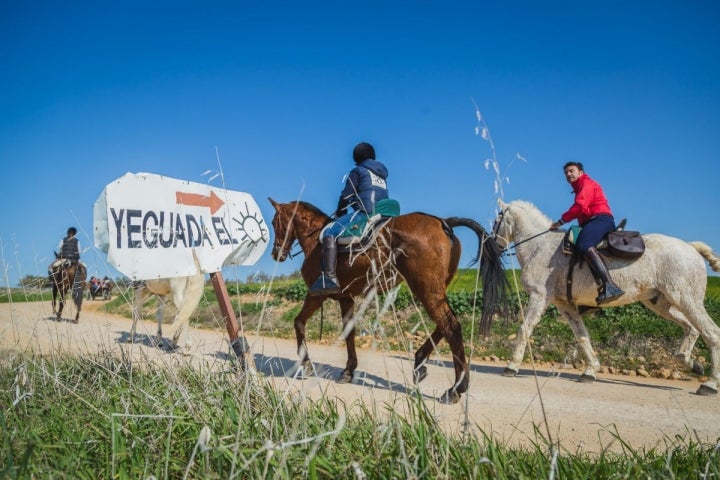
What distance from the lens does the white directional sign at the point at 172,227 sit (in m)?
3.41

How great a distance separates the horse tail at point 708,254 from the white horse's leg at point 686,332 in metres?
0.76

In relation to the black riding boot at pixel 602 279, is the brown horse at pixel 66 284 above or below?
below

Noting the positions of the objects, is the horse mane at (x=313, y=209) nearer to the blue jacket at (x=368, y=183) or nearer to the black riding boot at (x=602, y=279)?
the blue jacket at (x=368, y=183)

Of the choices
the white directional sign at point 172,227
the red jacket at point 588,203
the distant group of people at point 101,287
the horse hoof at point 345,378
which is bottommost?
the distant group of people at point 101,287

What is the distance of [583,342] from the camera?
22.2ft

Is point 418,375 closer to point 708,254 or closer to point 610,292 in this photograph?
point 610,292

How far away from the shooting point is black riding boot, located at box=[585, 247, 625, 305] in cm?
623

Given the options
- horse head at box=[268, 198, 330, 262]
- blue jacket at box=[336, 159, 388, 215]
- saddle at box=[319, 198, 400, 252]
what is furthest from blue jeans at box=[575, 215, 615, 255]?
horse head at box=[268, 198, 330, 262]

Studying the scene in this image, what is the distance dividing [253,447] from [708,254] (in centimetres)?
688

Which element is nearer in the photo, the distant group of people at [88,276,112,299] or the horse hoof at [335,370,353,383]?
the horse hoof at [335,370,353,383]

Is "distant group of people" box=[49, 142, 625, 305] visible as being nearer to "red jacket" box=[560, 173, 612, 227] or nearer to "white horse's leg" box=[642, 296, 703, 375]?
"red jacket" box=[560, 173, 612, 227]

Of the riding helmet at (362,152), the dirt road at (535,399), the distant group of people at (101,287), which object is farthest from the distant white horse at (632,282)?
the distant group of people at (101,287)

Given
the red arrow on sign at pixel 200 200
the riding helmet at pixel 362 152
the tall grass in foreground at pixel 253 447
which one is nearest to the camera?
the tall grass in foreground at pixel 253 447

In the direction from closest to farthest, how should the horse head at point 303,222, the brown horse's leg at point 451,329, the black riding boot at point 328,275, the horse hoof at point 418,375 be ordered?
the horse hoof at point 418,375 < the brown horse's leg at point 451,329 < the black riding boot at point 328,275 < the horse head at point 303,222
